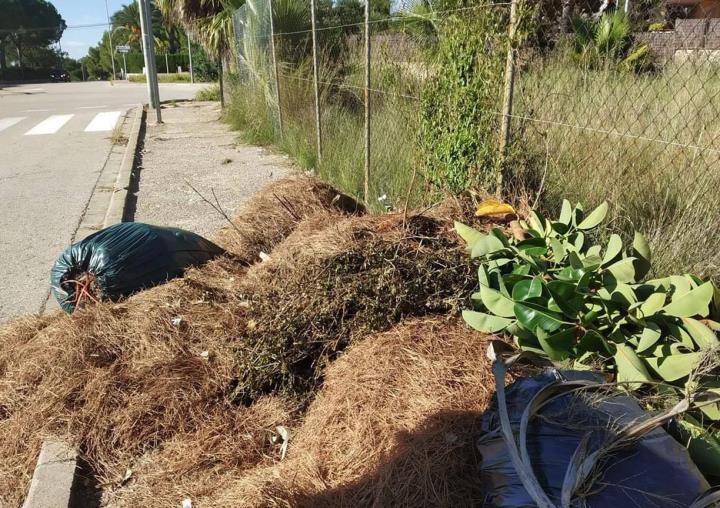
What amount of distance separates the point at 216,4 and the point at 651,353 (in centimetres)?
1654

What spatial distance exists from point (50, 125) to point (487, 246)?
50.4ft

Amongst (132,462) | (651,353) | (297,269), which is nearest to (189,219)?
(297,269)

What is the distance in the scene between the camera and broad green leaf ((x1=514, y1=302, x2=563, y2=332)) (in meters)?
2.43

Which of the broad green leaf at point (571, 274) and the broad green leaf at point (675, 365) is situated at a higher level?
the broad green leaf at point (571, 274)

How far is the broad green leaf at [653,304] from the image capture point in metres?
2.29

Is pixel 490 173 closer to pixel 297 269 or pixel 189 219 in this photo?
pixel 297 269

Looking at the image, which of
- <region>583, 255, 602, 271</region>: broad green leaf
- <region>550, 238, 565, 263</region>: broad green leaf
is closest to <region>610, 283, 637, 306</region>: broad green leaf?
<region>583, 255, 602, 271</region>: broad green leaf

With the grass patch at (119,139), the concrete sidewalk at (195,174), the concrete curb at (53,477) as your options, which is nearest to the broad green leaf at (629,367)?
the concrete curb at (53,477)

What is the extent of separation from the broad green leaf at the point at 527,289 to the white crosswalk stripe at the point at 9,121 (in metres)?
15.6

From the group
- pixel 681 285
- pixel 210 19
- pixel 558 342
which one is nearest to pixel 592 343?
pixel 558 342

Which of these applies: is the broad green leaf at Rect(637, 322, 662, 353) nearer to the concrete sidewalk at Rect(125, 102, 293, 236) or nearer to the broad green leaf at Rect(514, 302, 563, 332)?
the broad green leaf at Rect(514, 302, 563, 332)

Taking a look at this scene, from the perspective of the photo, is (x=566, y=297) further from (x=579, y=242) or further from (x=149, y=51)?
(x=149, y=51)

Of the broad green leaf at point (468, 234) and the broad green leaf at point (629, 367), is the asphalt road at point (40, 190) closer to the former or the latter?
the broad green leaf at point (468, 234)

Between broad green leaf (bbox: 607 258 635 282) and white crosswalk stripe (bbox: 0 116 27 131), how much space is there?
1586cm
